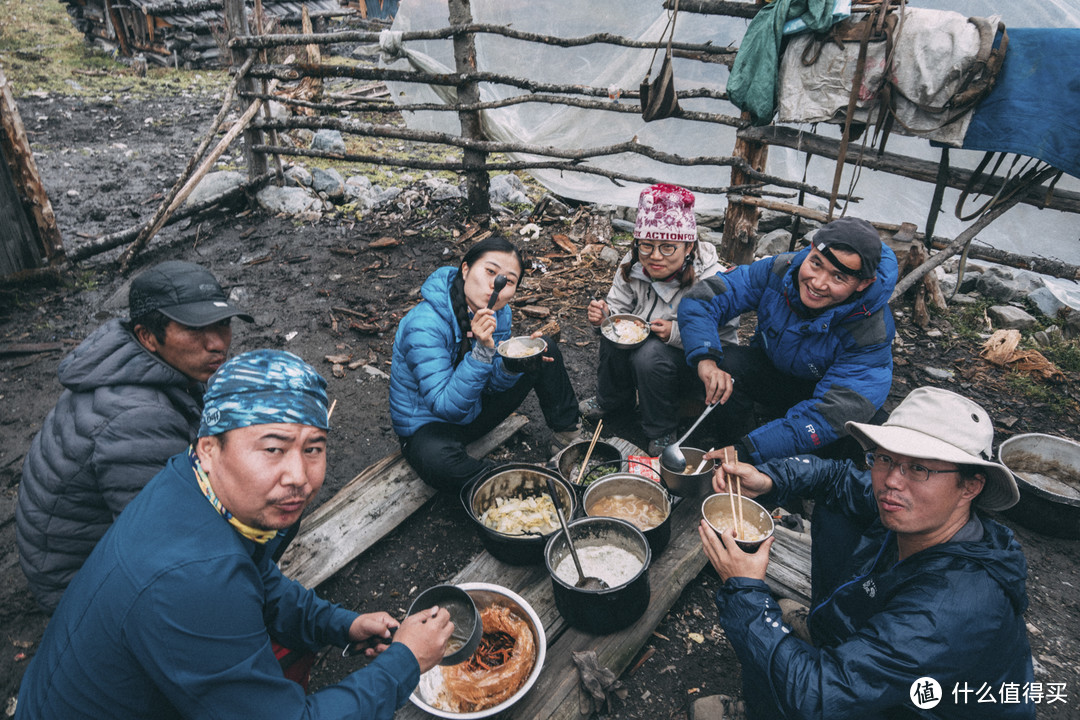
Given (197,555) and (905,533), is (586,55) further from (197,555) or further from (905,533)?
(197,555)

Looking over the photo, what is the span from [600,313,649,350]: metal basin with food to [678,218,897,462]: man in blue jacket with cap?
27 cm

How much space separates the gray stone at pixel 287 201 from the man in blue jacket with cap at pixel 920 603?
7.29 m

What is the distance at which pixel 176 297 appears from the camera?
2350 millimetres

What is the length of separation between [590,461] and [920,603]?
1.99 m

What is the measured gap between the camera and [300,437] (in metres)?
1.65

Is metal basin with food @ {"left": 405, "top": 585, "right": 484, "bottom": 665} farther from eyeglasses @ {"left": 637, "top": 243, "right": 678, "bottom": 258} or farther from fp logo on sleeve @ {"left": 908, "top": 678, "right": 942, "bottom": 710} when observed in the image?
eyeglasses @ {"left": 637, "top": 243, "right": 678, "bottom": 258}

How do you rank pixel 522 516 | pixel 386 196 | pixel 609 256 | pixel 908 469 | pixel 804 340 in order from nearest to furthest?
pixel 908 469 → pixel 522 516 → pixel 804 340 → pixel 609 256 → pixel 386 196

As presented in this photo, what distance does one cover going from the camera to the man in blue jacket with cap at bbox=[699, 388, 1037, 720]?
175cm

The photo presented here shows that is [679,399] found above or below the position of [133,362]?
below

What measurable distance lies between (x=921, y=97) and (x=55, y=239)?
8006mm

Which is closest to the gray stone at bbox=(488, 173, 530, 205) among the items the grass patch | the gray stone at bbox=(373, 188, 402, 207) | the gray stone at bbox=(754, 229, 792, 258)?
the gray stone at bbox=(373, 188, 402, 207)

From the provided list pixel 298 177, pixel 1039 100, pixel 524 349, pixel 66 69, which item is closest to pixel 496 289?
pixel 524 349

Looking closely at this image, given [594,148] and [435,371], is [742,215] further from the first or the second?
[435,371]

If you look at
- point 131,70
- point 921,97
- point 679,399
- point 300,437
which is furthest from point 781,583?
point 131,70
